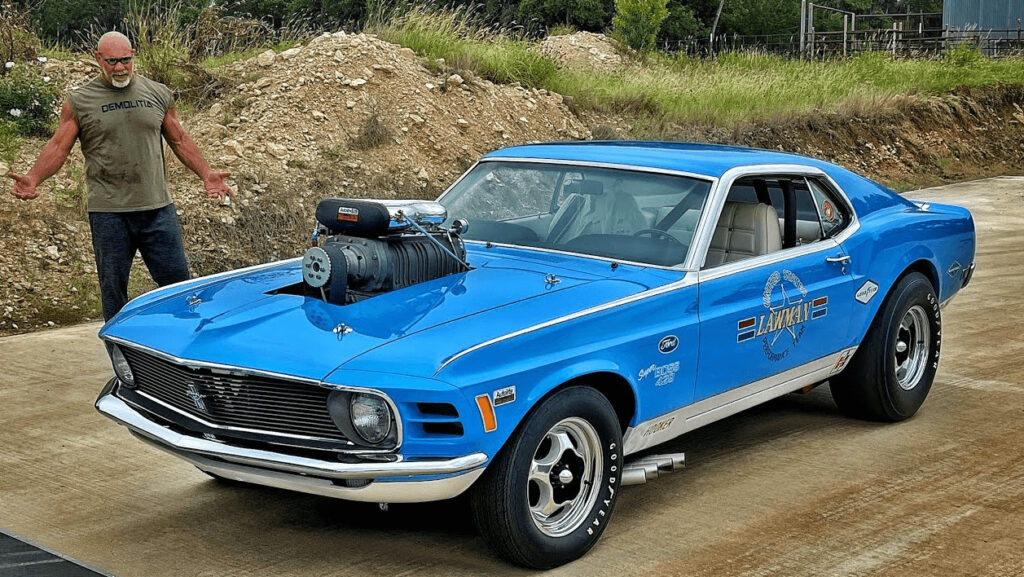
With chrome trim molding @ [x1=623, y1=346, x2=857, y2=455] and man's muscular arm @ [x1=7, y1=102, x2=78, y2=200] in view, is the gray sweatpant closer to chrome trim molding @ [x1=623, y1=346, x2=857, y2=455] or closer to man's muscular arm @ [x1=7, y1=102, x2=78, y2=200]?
man's muscular arm @ [x1=7, y1=102, x2=78, y2=200]

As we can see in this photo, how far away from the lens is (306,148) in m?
13.6

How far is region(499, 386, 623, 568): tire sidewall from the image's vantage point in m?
4.10

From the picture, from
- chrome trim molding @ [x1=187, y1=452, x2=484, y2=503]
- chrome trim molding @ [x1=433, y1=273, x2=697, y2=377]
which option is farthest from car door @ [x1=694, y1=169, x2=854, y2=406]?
chrome trim molding @ [x1=187, y1=452, x2=484, y2=503]

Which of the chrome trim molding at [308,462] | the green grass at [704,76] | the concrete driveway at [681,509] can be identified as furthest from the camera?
the green grass at [704,76]

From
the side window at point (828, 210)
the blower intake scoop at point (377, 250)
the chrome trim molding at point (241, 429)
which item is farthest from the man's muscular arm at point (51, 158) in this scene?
the side window at point (828, 210)

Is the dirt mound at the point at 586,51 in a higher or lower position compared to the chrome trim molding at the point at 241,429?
higher

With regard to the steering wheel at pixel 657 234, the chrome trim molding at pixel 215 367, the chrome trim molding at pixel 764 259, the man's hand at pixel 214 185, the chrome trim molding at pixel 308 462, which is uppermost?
the man's hand at pixel 214 185

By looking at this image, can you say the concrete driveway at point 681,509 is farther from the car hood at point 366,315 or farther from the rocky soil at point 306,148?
the rocky soil at point 306,148

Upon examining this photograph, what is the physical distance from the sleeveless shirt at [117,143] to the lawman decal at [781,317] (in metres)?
3.39

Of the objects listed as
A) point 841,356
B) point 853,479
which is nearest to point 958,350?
point 841,356

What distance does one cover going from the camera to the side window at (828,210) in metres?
6.07

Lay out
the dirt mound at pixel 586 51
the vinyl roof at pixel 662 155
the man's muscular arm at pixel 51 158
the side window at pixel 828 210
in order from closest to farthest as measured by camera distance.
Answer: the vinyl roof at pixel 662 155 → the side window at pixel 828 210 → the man's muscular arm at pixel 51 158 → the dirt mound at pixel 586 51

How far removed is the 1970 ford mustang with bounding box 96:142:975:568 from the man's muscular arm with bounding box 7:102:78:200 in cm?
159

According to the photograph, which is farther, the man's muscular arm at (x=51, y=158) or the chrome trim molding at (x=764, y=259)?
the man's muscular arm at (x=51, y=158)
